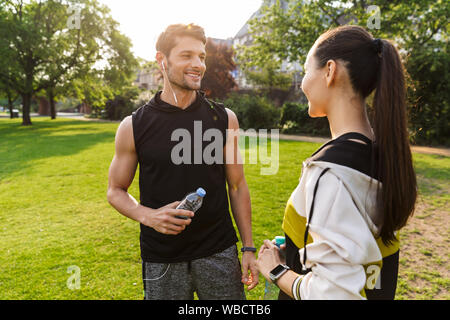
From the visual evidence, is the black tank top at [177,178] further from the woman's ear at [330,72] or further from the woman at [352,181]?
the woman's ear at [330,72]

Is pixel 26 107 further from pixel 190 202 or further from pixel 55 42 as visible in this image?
pixel 190 202

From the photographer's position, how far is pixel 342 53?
4.44 feet

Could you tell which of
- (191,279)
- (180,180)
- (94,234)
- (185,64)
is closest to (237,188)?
(180,180)

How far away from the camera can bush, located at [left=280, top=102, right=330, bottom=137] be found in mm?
20453

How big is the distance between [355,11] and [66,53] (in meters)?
29.3

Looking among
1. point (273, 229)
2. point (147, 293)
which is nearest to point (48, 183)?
point (273, 229)

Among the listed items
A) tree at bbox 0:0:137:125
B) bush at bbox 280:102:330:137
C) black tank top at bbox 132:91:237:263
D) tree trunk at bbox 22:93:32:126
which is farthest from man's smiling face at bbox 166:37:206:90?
tree trunk at bbox 22:93:32:126

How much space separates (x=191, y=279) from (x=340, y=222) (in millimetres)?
1286

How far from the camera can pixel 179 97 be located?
2.18 m

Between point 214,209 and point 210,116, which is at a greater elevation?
point 210,116

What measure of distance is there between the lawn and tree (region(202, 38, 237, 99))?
21443 millimetres

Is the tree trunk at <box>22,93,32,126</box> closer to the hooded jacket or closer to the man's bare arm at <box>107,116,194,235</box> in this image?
the man's bare arm at <box>107,116,194,235</box>

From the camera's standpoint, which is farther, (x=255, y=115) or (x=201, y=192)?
(x=255, y=115)
